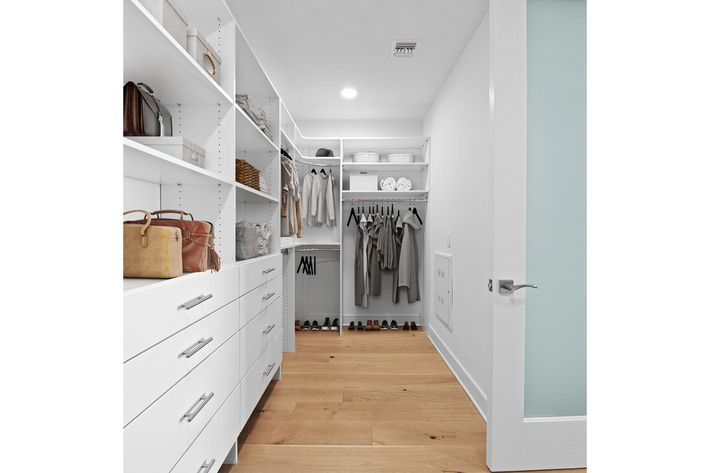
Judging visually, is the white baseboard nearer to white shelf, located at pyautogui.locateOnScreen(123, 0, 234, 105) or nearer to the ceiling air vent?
white shelf, located at pyautogui.locateOnScreen(123, 0, 234, 105)

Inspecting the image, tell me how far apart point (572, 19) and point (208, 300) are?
2027mm

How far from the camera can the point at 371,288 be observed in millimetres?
4504

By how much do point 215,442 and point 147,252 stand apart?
834 millimetres

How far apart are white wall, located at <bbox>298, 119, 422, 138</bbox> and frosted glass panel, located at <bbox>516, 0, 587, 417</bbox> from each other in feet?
9.78

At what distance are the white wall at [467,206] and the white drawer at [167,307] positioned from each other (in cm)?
150

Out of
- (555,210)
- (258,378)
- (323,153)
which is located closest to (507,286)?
(555,210)

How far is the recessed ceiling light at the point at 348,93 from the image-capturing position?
3798mm

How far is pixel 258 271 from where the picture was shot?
84.8 inches

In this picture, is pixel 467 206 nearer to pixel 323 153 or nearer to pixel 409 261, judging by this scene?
pixel 409 261

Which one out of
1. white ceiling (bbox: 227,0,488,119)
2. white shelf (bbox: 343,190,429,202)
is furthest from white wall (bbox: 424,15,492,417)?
white shelf (bbox: 343,190,429,202)

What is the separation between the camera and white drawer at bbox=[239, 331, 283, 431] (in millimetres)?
1925

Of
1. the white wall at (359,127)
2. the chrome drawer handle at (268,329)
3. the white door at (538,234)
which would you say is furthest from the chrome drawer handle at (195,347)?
the white wall at (359,127)

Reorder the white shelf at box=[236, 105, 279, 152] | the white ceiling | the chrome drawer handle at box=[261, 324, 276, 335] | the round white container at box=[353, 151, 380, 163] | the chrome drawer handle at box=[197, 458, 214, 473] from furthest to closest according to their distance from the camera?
the round white container at box=[353, 151, 380, 163] → the white ceiling → the chrome drawer handle at box=[261, 324, 276, 335] → the white shelf at box=[236, 105, 279, 152] → the chrome drawer handle at box=[197, 458, 214, 473]
